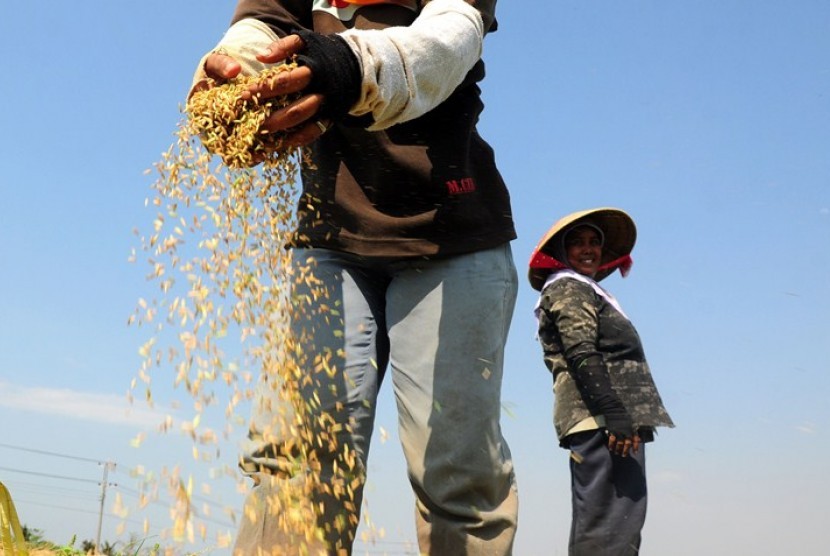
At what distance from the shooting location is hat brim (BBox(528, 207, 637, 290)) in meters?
4.55

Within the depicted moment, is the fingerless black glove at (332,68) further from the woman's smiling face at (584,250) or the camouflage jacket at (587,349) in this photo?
the woman's smiling face at (584,250)

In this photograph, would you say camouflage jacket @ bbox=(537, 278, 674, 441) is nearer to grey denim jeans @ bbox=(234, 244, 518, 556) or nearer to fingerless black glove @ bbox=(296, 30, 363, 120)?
grey denim jeans @ bbox=(234, 244, 518, 556)

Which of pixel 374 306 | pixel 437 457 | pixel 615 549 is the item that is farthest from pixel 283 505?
pixel 615 549

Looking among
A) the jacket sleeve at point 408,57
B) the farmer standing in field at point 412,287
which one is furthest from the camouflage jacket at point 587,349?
the jacket sleeve at point 408,57

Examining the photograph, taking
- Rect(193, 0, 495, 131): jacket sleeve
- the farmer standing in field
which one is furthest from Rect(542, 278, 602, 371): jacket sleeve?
Rect(193, 0, 495, 131): jacket sleeve

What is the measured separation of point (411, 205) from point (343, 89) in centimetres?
53

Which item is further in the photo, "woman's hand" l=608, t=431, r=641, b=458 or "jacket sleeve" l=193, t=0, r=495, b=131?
"woman's hand" l=608, t=431, r=641, b=458

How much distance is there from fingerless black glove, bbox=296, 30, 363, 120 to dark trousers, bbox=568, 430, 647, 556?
7.59 feet

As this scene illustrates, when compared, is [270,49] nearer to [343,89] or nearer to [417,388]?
[343,89]

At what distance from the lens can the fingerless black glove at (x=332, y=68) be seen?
2.10 metres

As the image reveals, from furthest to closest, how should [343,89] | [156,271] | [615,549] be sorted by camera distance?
[615,549]
[156,271]
[343,89]

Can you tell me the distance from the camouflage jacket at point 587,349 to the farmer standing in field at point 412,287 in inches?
57.9

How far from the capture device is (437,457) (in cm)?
245

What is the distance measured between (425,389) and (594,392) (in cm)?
166
